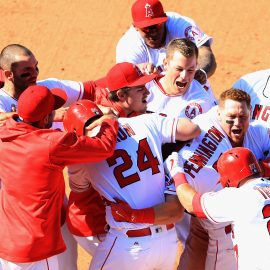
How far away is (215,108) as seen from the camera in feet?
20.0

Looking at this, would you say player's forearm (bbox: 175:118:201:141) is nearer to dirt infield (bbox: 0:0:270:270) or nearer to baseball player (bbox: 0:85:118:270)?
baseball player (bbox: 0:85:118:270)

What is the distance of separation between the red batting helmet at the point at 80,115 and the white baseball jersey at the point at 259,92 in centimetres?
181

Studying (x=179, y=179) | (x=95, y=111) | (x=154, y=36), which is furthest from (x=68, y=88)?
(x=179, y=179)

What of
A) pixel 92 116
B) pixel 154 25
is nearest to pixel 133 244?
pixel 92 116

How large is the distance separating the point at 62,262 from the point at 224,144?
1.84 meters

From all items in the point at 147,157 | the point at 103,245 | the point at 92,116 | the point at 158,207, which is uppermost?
the point at 92,116

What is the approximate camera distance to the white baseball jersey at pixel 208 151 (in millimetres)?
5855

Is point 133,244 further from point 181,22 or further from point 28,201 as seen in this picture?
point 181,22

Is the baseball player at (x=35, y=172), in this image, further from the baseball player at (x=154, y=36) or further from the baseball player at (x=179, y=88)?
the baseball player at (x=154, y=36)

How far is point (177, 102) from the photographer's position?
6426 mm

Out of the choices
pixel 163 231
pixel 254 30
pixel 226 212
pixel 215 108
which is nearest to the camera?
pixel 226 212

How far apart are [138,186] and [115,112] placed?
0.77 metres

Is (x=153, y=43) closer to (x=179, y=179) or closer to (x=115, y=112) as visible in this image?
(x=115, y=112)

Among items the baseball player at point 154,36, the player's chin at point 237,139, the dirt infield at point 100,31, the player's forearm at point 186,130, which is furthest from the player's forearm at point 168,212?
the dirt infield at point 100,31
